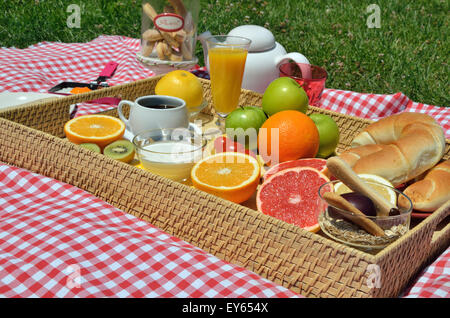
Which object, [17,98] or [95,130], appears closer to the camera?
[95,130]

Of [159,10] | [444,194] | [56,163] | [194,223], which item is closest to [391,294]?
[444,194]

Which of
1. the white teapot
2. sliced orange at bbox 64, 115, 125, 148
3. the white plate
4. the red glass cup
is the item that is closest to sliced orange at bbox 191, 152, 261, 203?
sliced orange at bbox 64, 115, 125, 148

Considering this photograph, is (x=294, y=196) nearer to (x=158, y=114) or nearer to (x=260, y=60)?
(x=158, y=114)

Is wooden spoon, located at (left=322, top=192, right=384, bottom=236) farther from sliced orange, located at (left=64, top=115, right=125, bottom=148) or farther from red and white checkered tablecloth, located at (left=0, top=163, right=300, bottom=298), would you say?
sliced orange, located at (left=64, top=115, right=125, bottom=148)

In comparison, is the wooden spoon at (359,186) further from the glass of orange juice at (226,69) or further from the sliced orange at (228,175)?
the glass of orange juice at (226,69)

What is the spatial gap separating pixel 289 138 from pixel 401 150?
25 cm

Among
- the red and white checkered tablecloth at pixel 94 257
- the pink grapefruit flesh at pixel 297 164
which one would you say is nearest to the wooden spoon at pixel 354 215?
the red and white checkered tablecloth at pixel 94 257

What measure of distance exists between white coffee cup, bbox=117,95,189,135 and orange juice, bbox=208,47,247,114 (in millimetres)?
189

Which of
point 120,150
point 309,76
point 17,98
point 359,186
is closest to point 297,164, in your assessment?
point 359,186

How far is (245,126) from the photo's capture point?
1.35 metres

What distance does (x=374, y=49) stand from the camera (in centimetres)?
294

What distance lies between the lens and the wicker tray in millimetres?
840

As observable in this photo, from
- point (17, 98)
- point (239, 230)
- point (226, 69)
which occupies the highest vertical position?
point (226, 69)
